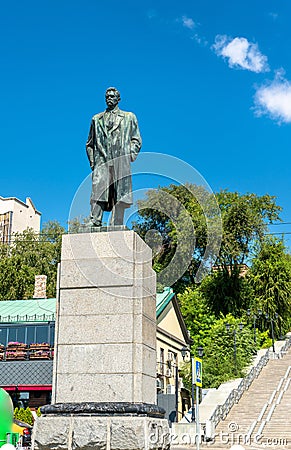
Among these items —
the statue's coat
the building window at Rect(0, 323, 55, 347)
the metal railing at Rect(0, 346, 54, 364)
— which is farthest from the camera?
the building window at Rect(0, 323, 55, 347)

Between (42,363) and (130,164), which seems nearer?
(130,164)

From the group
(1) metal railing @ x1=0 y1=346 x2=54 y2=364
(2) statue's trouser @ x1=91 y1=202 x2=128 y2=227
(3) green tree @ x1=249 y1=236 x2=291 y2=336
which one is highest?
(3) green tree @ x1=249 y1=236 x2=291 y2=336

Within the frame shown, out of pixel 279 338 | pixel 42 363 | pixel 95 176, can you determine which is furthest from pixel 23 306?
pixel 95 176

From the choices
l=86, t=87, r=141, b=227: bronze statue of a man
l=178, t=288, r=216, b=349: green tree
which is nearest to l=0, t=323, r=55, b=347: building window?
l=178, t=288, r=216, b=349: green tree

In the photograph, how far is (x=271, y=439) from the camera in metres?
24.7

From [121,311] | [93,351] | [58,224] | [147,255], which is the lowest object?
[93,351]

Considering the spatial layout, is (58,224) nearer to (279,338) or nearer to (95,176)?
(279,338)

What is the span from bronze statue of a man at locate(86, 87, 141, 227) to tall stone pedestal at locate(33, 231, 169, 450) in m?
0.66

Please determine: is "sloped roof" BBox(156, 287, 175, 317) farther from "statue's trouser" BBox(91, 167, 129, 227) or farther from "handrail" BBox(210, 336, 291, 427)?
"statue's trouser" BBox(91, 167, 129, 227)

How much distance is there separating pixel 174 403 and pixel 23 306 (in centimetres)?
1184

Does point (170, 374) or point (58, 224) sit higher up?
point (58, 224)

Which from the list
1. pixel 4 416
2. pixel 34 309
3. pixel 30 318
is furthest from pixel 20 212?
pixel 4 416

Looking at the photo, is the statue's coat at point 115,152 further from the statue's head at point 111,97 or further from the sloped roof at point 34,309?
the sloped roof at point 34,309

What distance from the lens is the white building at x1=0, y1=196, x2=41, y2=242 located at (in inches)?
3698
